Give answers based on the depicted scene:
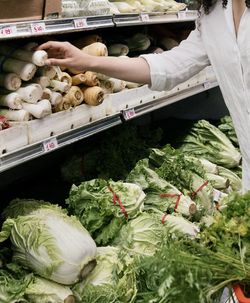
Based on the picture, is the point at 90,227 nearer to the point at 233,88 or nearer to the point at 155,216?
the point at 155,216

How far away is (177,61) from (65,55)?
0.55m

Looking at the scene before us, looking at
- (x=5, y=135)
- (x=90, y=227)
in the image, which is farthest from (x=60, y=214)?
(x=5, y=135)

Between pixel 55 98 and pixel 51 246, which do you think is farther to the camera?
pixel 55 98

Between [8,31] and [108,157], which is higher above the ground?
[8,31]

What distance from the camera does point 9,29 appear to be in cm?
200

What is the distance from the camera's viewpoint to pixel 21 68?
229 centimetres

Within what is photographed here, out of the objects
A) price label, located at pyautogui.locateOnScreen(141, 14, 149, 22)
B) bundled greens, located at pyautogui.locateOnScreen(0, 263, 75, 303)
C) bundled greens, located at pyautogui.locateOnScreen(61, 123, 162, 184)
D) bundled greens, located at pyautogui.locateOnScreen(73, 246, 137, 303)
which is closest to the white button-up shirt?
price label, located at pyautogui.locateOnScreen(141, 14, 149, 22)

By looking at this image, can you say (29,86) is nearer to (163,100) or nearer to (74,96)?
(74,96)

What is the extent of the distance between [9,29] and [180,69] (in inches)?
35.8

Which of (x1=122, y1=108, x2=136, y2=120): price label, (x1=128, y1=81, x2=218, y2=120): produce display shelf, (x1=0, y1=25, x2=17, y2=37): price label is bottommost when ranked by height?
(x1=128, y1=81, x2=218, y2=120): produce display shelf

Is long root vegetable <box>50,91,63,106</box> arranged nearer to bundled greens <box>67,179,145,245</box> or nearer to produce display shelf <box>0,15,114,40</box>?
produce display shelf <box>0,15,114,40</box>

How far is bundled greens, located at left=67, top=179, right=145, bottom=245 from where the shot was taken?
253 cm

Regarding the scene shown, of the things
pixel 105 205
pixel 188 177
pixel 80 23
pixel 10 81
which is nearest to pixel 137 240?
pixel 105 205

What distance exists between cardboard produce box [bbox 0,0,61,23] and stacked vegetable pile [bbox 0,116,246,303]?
855mm
